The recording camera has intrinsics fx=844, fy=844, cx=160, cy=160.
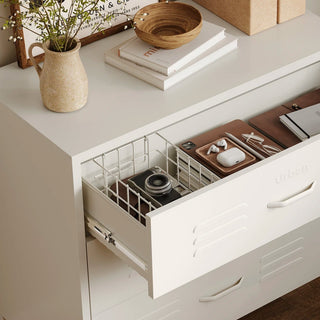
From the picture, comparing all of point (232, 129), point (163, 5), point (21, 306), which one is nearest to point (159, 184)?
point (232, 129)

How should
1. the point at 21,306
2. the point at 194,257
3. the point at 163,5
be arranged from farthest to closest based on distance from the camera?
the point at 21,306
the point at 163,5
the point at 194,257

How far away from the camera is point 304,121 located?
1926 millimetres

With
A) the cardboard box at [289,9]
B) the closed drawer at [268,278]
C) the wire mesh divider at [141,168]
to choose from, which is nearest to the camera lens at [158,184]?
the wire mesh divider at [141,168]

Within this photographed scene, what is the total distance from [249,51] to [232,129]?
0.18m

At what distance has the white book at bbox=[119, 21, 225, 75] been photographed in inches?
69.1

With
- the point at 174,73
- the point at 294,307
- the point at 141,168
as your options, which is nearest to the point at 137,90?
the point at 174,73

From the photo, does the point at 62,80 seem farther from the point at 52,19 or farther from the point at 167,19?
the point at 167,19

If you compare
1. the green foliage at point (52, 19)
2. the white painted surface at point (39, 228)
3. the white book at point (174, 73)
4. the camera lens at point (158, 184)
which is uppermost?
the green foliage at point (52, 19)

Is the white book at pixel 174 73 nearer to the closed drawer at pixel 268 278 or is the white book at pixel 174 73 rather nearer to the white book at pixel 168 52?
the white book at pixel 168 52

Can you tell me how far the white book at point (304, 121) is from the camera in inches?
74.9

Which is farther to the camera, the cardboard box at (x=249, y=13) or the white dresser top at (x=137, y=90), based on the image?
the cardboard box at (x=249, y=13)

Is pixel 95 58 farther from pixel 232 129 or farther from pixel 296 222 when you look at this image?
pixel 296 222

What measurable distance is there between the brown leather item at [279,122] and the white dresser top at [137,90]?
16 cm

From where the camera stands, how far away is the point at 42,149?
1.66m
